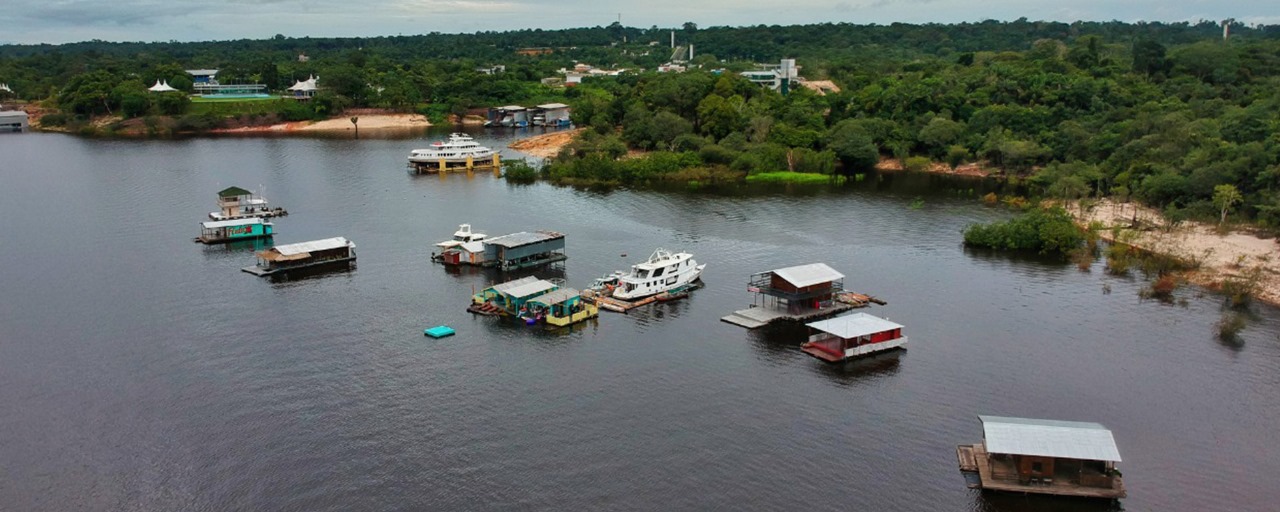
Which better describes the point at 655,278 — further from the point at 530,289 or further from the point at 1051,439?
the point at 1051,439

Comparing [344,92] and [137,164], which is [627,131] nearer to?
[137,164]

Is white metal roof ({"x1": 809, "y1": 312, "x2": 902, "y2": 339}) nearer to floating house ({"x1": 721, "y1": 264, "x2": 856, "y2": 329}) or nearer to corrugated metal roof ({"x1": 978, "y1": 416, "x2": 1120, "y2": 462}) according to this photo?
floating house ({"x1": 721, "y1": 264, "x2": 856, "y2": 329})

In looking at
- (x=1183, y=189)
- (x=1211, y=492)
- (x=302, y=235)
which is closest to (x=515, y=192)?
(x=302, y=235)

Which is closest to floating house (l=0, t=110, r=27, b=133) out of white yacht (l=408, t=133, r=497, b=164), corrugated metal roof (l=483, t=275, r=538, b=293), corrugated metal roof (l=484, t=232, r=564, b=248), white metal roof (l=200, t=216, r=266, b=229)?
white yacht (l=408, t=133, r=497, b=164)

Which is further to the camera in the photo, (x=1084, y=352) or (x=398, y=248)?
(x=398, y=248)

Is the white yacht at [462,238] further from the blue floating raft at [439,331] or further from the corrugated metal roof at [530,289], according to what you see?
the blue floating raft at [439,331]

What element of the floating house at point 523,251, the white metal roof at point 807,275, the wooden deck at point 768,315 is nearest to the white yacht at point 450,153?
the floating house at point 523,251

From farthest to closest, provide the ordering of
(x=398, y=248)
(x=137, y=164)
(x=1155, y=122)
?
1. (x=137, y=164)
2. (x=1155, y=122)
3. (x=398, y=248)
